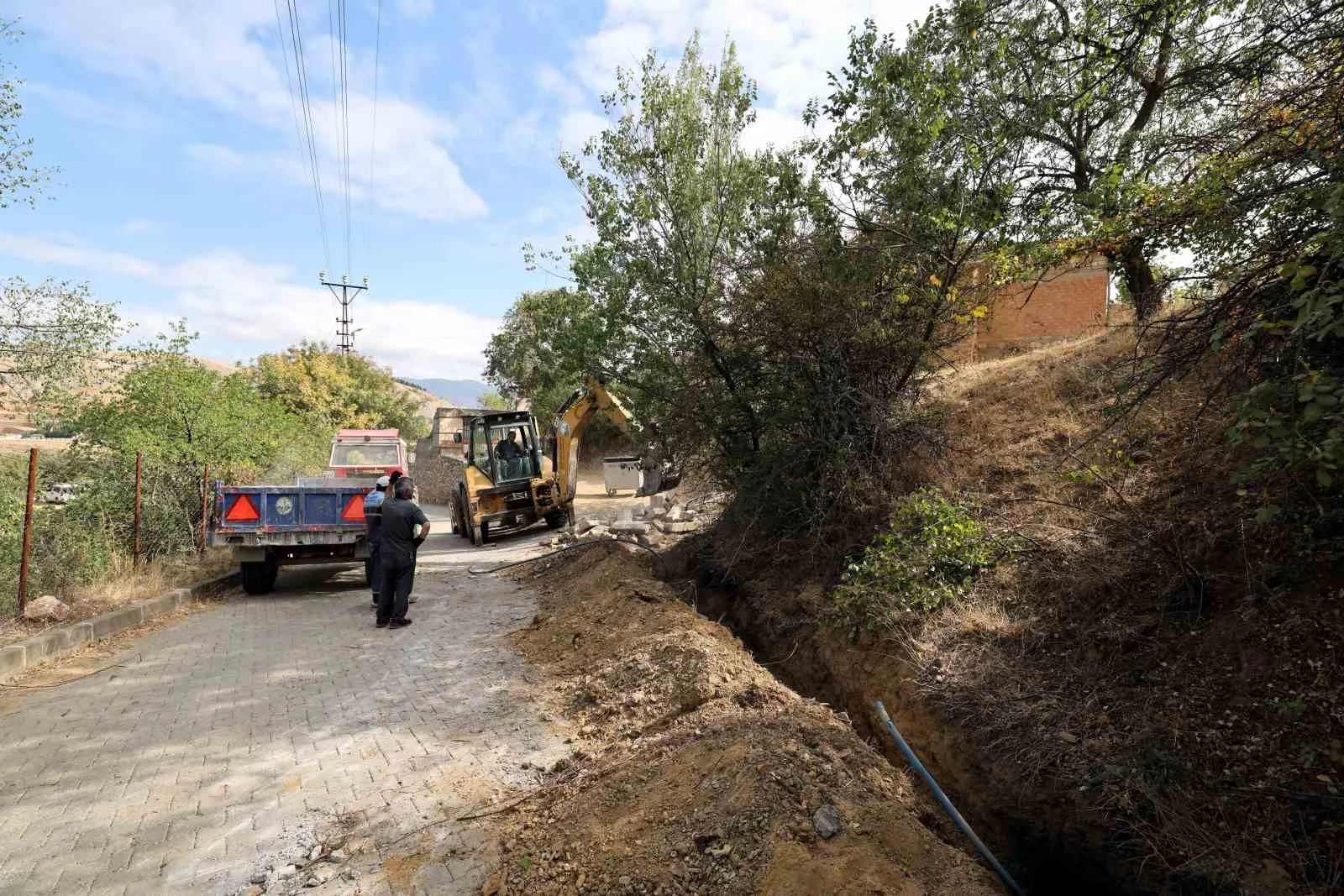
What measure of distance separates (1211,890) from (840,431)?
16.8 feet

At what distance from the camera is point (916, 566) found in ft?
19.3

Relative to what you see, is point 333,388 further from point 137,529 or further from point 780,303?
point 780,303

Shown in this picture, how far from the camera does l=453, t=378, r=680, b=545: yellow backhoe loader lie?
15172mm

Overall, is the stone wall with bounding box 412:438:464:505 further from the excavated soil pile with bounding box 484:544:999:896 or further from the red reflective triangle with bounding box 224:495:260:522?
the excavated soil pile with bounding box 484:544:999:896

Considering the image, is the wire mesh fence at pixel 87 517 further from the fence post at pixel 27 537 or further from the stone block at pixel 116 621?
the stone block at pixel 116 621

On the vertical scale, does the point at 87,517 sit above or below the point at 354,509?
above

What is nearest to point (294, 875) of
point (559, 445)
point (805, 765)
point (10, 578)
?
point (805, 765)

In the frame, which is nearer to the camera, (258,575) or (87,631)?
(87,631)

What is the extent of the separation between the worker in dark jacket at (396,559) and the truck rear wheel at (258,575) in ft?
9.29

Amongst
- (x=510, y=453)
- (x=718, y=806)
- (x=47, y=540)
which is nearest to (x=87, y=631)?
(x=47, y=540)

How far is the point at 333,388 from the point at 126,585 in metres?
28.8

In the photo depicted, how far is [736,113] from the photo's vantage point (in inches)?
415

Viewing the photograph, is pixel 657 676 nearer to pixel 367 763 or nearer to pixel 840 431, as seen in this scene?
pixel 367 763

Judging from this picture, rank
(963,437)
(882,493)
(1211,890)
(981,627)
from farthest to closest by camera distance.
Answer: (963,437)
(882,493)
(981,627)
(1211,890)
